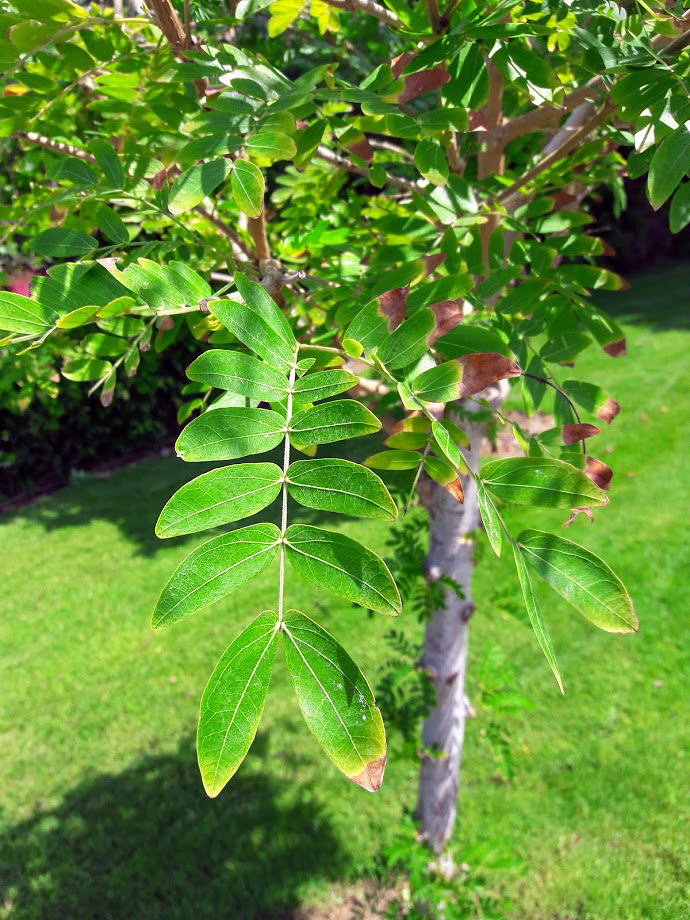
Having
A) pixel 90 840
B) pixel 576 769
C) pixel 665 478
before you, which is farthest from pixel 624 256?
pixel 90 840

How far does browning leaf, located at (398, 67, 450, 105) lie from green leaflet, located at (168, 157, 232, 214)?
0.36 metres

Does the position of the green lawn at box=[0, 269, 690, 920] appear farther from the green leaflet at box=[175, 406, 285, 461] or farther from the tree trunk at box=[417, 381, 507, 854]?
the green leaflet at box=[175, 406, 285, 461]

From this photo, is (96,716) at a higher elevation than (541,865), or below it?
below

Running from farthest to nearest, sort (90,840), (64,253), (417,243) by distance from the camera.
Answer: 1. (90,840)
2. (417,243)
3. (64,253)

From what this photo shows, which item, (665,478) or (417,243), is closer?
(417,243)

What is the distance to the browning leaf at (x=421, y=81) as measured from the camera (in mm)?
1177

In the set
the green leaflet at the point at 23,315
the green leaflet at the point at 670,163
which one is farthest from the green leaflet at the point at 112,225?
the green leaflet at the point at 670,163

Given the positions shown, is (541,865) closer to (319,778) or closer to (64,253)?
(319,778)

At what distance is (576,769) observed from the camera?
325 centimetres

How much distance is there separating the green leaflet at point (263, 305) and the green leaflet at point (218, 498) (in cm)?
21

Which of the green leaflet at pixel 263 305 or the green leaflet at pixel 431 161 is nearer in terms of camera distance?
the green leaflet at pixel 263 305

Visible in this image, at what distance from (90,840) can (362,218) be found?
3.07 metres

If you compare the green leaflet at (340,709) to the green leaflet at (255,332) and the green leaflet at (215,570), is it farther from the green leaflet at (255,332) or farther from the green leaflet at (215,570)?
the green leaflet at (255,332)

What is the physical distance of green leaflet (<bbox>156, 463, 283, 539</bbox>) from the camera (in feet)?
2.47
